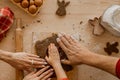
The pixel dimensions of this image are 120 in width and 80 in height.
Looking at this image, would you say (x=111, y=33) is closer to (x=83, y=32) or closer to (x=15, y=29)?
(x=83, y=32)

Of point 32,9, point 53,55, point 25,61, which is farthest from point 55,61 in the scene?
point 32,9

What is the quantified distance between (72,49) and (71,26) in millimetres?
135

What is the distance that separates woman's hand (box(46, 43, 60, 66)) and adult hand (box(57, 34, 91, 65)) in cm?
3

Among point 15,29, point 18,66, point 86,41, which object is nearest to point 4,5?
point 15,29

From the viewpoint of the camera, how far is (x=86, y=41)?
4.33 ft

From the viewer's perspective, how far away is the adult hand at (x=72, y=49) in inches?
48.0

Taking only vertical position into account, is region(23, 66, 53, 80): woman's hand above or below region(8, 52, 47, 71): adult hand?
below

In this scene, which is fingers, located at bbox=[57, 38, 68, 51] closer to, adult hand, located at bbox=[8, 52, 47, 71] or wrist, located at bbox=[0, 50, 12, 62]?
adult hand, located at bbox=[8, 52, 47, 71]

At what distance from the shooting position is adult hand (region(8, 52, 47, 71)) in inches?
47.6

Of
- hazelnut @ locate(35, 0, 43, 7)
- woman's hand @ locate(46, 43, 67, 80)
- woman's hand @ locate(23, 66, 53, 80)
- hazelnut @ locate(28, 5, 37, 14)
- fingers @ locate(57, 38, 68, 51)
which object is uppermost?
hazelnut @ locate(35, 0, 43, 7)

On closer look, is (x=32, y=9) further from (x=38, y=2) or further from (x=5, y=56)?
(x=5, y=56)

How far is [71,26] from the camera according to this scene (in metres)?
1.32

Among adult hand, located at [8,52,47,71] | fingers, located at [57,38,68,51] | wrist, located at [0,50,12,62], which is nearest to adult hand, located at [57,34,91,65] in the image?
fingers, located at [57,38,68,51]

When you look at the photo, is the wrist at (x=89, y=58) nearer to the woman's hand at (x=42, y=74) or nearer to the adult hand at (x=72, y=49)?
the adult hand at (x=72, y=49)
